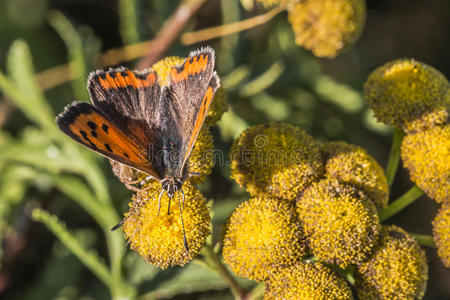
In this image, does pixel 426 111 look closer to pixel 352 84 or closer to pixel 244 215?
pixel 244 215

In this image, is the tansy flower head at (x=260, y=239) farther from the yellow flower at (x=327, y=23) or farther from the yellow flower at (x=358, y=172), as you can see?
the yellow flower at (x=327, y=23)

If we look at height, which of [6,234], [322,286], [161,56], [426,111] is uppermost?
[161,56]

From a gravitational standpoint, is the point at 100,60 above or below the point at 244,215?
above

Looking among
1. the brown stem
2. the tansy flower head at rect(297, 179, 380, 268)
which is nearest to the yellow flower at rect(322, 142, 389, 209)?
the tansy flower head at rect(297, 179, 380, 268)

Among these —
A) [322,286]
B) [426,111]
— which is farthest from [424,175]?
[322,286]

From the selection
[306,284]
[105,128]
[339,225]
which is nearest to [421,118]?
[339,225]

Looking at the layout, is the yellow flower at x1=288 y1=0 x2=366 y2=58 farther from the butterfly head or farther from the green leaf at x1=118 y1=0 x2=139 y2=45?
the butterfly head

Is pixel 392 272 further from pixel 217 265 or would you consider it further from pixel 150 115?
pixel 150 115
